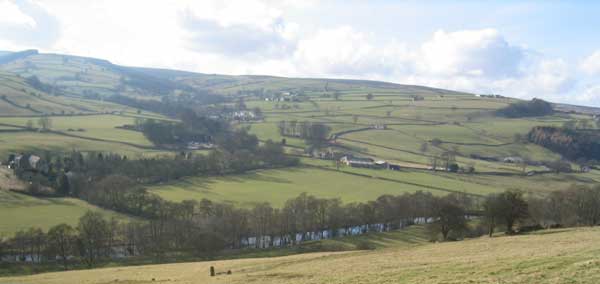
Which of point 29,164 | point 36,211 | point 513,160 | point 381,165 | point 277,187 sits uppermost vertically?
point 513,160

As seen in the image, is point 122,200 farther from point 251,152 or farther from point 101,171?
point 251,152

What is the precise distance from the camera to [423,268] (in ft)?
112

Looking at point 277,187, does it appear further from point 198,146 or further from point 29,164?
point 198,146

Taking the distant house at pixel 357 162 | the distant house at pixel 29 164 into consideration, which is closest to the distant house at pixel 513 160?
the distant house at pixel 357 162

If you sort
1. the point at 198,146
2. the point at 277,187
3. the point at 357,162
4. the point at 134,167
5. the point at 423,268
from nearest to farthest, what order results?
the point at 423,268
the point at 277,187
the point at 134,167
the point at 357,162
the point at 198,146

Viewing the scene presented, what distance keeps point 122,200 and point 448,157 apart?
104 m

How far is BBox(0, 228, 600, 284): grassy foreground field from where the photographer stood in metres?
28.3

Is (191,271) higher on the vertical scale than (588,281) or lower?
lower

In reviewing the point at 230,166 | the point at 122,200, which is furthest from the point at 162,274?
the point at 230,166

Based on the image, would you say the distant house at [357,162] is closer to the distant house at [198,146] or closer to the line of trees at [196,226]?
the line of trees at [196,226]

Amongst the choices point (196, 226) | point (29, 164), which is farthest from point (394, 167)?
point (29, 164)

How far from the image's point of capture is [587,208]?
7550cm

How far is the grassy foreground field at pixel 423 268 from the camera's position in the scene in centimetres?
2831

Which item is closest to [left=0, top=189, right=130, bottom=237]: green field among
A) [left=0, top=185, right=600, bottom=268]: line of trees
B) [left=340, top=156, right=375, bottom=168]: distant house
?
[left=0, top=185, right=600, bottom=268]: line of trees
